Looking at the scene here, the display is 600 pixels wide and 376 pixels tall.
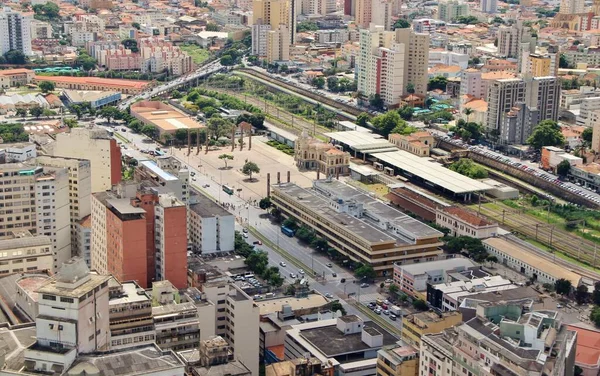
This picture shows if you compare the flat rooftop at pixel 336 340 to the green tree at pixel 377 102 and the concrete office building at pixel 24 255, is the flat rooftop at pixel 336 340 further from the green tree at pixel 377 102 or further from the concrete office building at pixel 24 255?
the green tree at pixel 377 102

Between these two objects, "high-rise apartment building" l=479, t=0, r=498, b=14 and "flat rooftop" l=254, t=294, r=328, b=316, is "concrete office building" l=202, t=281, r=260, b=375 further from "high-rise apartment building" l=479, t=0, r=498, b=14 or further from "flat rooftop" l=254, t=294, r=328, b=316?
"high-rise apartment building" l=479, t=0, r=498, b=14

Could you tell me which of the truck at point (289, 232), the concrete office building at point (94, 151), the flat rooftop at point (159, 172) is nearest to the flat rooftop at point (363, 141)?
the truck at point (289, 232)

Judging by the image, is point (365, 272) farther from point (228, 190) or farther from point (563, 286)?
point (228, 190)

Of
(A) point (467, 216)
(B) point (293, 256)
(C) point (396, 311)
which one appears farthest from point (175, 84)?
(C) point (396, 311)

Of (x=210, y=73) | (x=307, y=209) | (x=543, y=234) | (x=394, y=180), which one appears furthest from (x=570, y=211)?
(x=210, y=73)

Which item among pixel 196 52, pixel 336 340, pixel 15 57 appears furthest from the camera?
pixel 196 52

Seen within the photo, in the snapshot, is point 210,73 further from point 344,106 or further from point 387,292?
point 387,292
